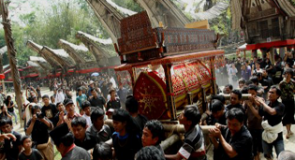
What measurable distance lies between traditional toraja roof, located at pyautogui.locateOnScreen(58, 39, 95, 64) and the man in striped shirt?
20513 millimetres

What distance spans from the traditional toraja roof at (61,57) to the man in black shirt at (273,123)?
72.3 feet

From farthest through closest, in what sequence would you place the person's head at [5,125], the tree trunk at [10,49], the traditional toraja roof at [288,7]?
the traditional toraja roof at [288,7] < the tree trunk at [10,49] < the person's head at [5,125]

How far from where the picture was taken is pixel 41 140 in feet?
15.4

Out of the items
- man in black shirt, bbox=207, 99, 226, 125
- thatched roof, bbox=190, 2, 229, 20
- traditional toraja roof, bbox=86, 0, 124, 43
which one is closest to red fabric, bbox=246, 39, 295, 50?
thatched roof, bbox=190, 2, 229, 20

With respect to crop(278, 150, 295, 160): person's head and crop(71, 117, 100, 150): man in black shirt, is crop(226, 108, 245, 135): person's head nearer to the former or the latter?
crop(278, 150, 295, 160): person's head

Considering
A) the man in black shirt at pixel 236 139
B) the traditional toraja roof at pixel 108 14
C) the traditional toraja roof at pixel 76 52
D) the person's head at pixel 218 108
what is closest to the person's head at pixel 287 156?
the man in black shirt at pixel 236 139

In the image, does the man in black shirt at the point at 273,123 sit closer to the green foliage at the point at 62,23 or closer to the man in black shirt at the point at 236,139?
the man in black shirt at the point at 236,139

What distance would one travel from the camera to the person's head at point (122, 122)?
10.1ft

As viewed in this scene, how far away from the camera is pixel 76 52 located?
2216 cm

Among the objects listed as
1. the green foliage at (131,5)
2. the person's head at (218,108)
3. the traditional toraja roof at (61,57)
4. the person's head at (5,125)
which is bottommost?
the person's head at (218,108)

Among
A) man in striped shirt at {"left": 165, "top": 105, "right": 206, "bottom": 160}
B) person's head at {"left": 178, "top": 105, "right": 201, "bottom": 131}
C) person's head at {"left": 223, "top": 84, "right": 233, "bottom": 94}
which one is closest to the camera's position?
man in striped shirt at {"left": 165, "top": 105, "right": 206, "bottom": 160}

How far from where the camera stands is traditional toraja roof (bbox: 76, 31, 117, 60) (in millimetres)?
18869

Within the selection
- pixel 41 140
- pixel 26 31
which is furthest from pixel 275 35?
pixel 26 31

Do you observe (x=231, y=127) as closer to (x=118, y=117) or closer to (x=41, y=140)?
(x=118, y=117)
